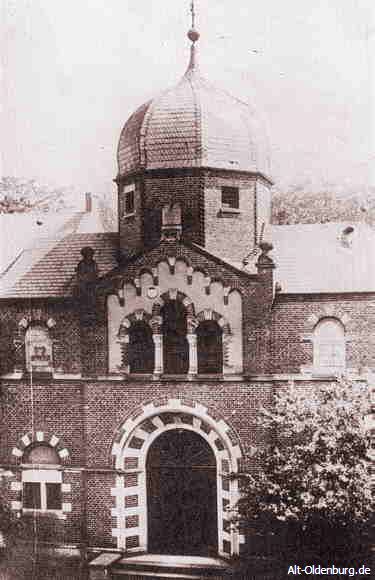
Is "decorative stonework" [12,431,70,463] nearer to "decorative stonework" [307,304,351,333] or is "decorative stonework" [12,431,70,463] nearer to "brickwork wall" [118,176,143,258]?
"brickwork wall" [118,176,143,258]

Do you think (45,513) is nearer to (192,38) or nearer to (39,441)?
(39,441)

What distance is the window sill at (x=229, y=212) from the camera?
1917 cm

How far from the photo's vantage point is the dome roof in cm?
1905

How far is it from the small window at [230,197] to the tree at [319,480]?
560 cm

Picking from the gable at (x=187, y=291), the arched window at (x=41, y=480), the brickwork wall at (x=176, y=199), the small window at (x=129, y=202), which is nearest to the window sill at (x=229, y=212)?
the brickwork wall at (x=176, y=199)

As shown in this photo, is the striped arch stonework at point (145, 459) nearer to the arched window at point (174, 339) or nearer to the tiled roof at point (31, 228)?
the arched window at point (174, 339)

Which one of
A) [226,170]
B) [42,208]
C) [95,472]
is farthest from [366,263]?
[42,208]

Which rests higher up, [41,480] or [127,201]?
[127,201]

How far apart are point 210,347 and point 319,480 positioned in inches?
180

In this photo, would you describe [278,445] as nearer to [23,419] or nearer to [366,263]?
[366,263]

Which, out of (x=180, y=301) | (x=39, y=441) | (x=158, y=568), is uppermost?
(x=180, y=301)

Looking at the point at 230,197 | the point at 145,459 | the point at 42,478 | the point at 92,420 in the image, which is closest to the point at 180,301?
the point at 230,197

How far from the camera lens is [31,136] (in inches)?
→ 698

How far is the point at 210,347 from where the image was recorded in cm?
1819
